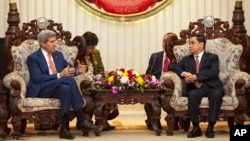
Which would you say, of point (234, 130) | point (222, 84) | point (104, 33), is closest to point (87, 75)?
point (222, 84)

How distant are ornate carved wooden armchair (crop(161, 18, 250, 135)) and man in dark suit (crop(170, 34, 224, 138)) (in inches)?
3.8

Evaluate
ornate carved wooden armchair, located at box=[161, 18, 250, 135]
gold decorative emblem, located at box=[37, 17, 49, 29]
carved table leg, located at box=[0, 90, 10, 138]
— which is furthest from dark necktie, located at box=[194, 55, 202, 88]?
carved table leg, located at box=[0, 90, 10, 138]

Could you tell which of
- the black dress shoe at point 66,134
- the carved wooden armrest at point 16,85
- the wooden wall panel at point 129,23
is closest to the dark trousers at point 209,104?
the black dress shoe at point 66,134

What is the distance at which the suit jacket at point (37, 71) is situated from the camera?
6.73 m

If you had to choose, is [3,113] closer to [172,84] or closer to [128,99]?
[128,99]

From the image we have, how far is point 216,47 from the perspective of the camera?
7270mm

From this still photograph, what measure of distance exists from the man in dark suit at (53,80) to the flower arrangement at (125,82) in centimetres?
27

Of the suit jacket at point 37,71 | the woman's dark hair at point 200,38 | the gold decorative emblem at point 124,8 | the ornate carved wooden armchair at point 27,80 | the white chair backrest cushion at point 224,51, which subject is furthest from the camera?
the gold decorative emblem at point 124,8

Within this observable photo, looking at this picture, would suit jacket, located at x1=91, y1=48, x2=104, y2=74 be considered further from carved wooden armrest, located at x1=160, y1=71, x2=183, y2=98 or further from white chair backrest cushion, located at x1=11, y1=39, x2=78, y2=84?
carved wooden armrest, located at x1=160, y1=71, x2=183, y2=98

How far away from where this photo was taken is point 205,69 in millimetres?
6895

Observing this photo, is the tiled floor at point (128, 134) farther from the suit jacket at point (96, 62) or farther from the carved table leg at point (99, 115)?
the suit jacket at point (96, 62)

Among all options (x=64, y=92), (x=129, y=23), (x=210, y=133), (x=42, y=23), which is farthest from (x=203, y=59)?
(x=129, y=23)

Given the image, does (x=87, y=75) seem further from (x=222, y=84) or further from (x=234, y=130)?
(x=234, y=130)

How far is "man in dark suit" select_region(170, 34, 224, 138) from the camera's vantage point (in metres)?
6.63
